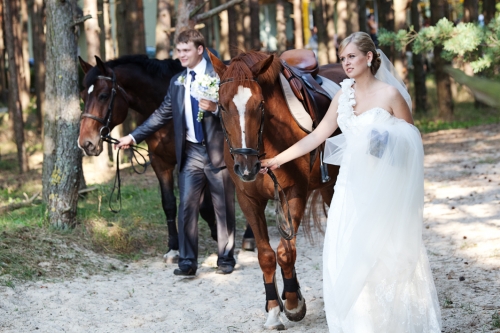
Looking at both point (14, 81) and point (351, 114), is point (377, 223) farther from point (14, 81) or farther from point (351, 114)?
point (14, 81)

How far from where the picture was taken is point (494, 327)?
15.6 ft

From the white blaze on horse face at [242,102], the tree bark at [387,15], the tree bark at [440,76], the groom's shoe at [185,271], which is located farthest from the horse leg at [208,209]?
the tree bark at [387,15]

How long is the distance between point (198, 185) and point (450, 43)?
2.94m

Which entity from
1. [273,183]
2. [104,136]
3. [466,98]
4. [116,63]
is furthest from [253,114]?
[466,98]

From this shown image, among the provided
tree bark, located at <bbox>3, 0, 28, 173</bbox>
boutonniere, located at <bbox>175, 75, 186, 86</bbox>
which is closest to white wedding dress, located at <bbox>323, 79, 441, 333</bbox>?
→ boutonniere, located at <bbox>175, 75, 186, 86</bbox>

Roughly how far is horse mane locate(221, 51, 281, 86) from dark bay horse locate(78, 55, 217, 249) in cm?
263

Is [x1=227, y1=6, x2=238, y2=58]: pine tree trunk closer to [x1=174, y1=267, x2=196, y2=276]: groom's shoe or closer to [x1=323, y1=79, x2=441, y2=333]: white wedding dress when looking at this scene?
[x1=174, y1=267, x2=196, y2=276]: groom's shoe

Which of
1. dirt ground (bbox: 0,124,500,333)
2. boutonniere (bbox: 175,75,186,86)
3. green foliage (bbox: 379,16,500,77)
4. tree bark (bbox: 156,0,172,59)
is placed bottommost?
dirt ground (bbox: 0,124,500,333)

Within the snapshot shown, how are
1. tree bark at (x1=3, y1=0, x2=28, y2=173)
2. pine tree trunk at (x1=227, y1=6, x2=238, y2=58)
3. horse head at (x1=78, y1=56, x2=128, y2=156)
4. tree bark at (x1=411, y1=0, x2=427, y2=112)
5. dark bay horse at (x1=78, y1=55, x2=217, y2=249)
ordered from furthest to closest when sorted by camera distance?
pine tree trunk at (x1=227, y1=6, x2=238, y2=58)
tree bark at (x1=411, y1=0, x2=427, y2=112)
tree bark at (x1=3, y1=0, x2=28, y2=173)
dark bay horse at (x1=78, y1=55, x2=217, y2=249)
horse head at (x1=78, y1=56, x2=128, y2=156)

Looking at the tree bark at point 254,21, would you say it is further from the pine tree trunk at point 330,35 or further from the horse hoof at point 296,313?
the horse hoof at point 296,313

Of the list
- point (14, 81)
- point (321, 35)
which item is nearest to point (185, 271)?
point (14, 81)

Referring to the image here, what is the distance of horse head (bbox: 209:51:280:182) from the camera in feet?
15.0

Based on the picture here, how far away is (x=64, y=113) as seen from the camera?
7.87 meters

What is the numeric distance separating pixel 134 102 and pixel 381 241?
14.2 feet
